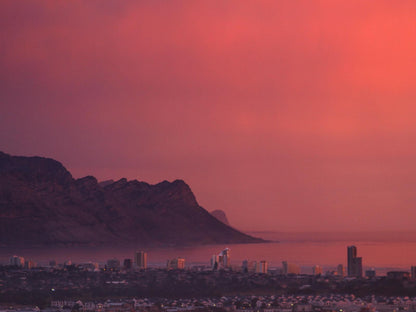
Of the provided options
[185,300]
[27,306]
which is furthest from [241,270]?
[27,306]

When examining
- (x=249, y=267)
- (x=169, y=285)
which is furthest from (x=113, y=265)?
(x=169, y=285)

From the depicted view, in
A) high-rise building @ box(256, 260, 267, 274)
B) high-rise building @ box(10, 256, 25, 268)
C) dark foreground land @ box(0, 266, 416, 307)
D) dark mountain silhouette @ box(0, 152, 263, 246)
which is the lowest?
dark foreground land @ box(0, 266, 416, 307)

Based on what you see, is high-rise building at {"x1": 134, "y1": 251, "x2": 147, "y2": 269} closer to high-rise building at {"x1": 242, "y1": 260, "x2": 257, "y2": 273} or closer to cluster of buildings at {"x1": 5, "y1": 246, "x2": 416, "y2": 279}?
cluster of buildings at {"x1": 5, "y1": 246, "x2": 416, "y2": 279}

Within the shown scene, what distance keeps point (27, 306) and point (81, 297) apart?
3851mm

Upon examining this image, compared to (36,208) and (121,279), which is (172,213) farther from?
(121,279)

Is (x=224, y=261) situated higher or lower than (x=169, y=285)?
higher

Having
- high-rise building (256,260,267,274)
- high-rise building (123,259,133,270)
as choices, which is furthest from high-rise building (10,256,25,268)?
high-rise building (256,260,267,274)

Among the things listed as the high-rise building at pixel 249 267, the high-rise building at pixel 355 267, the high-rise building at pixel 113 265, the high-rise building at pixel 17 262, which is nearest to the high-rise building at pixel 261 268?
the high-rise building at pixel 249 267

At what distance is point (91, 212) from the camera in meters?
108

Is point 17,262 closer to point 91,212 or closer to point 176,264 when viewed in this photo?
point 176,264

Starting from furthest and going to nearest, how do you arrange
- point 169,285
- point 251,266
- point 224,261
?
point 224,261 < point 251,266 < point 169,285

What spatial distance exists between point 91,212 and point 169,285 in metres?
60.7

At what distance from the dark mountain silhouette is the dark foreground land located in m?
43.3

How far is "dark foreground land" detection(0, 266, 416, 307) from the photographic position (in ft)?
142
